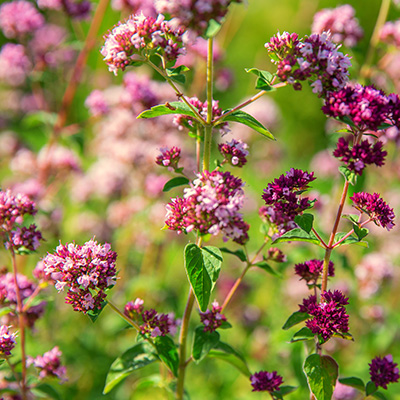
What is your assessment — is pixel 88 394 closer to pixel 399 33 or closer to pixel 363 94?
pixel 363 94

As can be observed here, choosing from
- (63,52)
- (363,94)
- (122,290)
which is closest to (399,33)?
(363,94)

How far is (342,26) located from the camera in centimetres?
316

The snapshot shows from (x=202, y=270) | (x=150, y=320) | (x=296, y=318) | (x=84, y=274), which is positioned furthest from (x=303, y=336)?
(x=84, y=274)

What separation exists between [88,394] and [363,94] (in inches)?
107

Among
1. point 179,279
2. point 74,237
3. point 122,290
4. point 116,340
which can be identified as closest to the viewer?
point 116,340

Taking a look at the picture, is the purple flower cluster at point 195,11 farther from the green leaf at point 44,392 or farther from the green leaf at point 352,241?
the green leaf at point 44,392

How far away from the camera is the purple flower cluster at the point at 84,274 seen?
1.55 metres

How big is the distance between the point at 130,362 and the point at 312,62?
1391 mm

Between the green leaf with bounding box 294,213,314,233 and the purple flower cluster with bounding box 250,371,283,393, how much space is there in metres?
0.60

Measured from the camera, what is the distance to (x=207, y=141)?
5.52 ft

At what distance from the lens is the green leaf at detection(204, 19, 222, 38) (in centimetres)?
132

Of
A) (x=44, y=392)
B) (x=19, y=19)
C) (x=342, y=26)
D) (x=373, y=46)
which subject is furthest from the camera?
(x=19, y=19)

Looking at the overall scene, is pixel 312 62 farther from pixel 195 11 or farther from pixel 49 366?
pixel 49 366

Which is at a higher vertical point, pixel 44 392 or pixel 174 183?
pixel 174 183
